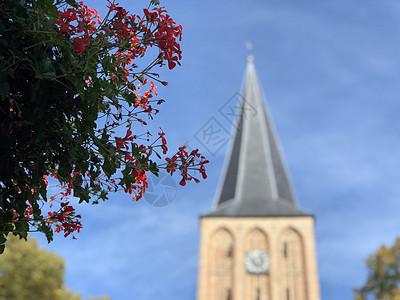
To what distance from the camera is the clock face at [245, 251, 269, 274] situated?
129 feet

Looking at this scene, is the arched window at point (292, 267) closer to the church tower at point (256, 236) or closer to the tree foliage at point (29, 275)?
the church tower at point (256, 236)

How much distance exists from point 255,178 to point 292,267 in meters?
8.01

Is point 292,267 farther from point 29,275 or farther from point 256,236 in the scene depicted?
point 29,275

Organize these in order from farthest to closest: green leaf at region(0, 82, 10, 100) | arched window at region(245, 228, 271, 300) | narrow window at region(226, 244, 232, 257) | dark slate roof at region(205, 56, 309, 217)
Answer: dark slate roof at region(205, 56, 309, 217) → narrow window at region(226, 244, 232, 257) → arched window at region(245, 228, 271, 300) → green leaf at region(0, 82, 10, 100)

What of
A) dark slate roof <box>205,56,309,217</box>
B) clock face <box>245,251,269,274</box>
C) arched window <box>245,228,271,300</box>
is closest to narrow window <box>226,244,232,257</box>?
arched window <box>245,228,271,300</box>

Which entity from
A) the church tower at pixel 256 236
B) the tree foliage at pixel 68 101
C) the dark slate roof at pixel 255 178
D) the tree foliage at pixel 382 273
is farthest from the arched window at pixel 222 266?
the tree foliage at pixel 68 101

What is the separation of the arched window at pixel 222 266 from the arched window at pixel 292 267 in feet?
12.9

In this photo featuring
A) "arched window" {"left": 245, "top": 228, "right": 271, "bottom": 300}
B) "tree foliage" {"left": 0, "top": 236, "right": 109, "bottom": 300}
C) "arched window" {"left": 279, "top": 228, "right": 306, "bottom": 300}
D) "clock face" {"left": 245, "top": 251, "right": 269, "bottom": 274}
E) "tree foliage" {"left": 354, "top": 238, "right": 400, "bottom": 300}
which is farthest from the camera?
"clock face" {"left": 245, "top": 251, "right": 269, "bottom": 274}

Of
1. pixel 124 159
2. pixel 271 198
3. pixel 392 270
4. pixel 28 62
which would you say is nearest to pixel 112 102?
pixel 124 159

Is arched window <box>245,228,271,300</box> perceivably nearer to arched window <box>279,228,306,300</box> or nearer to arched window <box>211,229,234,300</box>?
arched window <box>279,228,306,300</box>

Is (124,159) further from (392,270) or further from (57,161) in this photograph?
(392,270)

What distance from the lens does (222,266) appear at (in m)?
40.3

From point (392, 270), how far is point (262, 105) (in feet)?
94.3

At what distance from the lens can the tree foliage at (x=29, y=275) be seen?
60.1 feet
